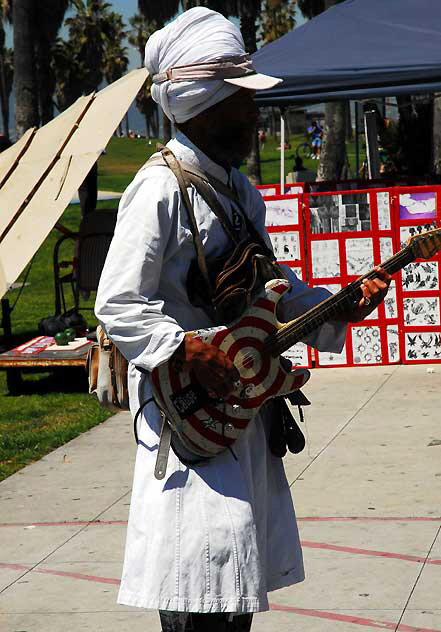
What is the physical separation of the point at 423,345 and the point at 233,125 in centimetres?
752

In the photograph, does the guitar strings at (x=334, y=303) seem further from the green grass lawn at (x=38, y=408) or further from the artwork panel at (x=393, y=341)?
the artwork panel at (x=393, y=341)

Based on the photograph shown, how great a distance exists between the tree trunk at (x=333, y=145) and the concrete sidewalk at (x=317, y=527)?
18.0 metres

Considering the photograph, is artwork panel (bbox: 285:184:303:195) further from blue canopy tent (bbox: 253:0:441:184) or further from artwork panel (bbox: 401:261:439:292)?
artwork panel (bbox: 401:261:439:292)

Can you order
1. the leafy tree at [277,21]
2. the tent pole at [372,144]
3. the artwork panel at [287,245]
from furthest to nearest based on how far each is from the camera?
the leafy tree at [277,21]
the tent pole at [372,144]
the artwork panel at [287,245]

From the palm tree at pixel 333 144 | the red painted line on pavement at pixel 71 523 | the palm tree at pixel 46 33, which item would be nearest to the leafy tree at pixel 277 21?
the palm tree at pixel 46 33

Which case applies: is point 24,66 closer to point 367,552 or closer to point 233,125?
point 367,552

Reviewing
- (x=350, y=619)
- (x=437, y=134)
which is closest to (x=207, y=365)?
(x=350, y=619)

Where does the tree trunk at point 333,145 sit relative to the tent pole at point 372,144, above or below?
below

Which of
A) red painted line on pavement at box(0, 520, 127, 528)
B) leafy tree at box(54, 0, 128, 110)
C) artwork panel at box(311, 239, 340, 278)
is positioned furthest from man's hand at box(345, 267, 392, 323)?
leafy tree at box(54, 0, 128, 110)

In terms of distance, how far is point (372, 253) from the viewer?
10648mm

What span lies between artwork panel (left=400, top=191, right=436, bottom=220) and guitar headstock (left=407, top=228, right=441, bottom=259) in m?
7.17

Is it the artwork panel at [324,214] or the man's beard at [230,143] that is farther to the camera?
the artwork panel at [324,214]

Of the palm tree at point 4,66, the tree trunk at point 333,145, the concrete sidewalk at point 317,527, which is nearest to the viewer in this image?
the concrete sidewalk at point 317,527

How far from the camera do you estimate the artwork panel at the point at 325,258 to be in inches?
423
